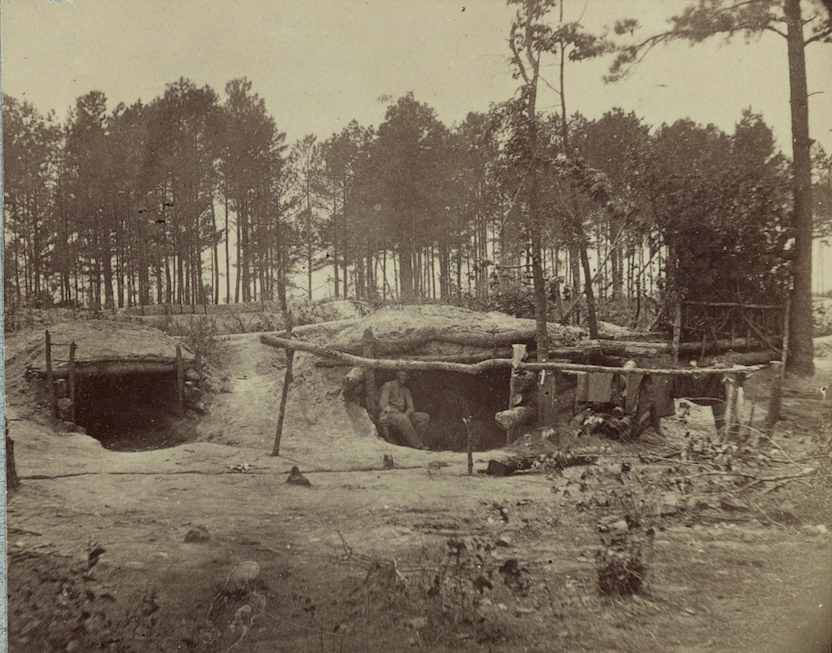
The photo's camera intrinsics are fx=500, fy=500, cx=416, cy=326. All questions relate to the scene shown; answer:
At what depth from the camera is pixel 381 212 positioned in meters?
3.44

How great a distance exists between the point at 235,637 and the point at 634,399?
11.3ft

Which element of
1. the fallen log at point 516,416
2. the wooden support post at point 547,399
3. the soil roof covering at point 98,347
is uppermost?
the soil roof covering at point 98,347

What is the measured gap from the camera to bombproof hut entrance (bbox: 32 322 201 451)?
2922 mm

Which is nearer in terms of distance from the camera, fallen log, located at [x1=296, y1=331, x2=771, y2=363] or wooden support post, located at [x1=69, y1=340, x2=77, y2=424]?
wooden support post, located at [x1=69, y1=340, x2=77, y2=424]

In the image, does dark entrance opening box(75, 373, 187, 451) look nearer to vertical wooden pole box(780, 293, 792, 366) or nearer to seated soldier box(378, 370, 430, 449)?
seated soldier box(378, 370, 430, 449)

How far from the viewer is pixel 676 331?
3945 millimetres

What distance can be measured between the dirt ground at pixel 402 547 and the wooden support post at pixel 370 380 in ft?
6.23

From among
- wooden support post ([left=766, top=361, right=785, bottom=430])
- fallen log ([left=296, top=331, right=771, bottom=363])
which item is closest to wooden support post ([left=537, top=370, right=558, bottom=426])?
fallen log ([left=296, top=331, right=771, bottom=363])

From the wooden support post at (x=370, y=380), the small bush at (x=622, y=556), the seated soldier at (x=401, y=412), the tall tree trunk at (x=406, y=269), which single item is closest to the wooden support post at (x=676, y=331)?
the small bush at (x=622, y=556)

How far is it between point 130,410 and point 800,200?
4.90 meters

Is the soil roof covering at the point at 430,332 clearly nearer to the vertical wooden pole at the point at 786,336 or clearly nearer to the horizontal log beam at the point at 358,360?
the horizontal log beam at the point at 358,360

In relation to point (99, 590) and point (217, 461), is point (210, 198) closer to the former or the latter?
point (217, 461)

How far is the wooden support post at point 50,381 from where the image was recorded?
8.96ft

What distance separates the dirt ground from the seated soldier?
75.0 inches
